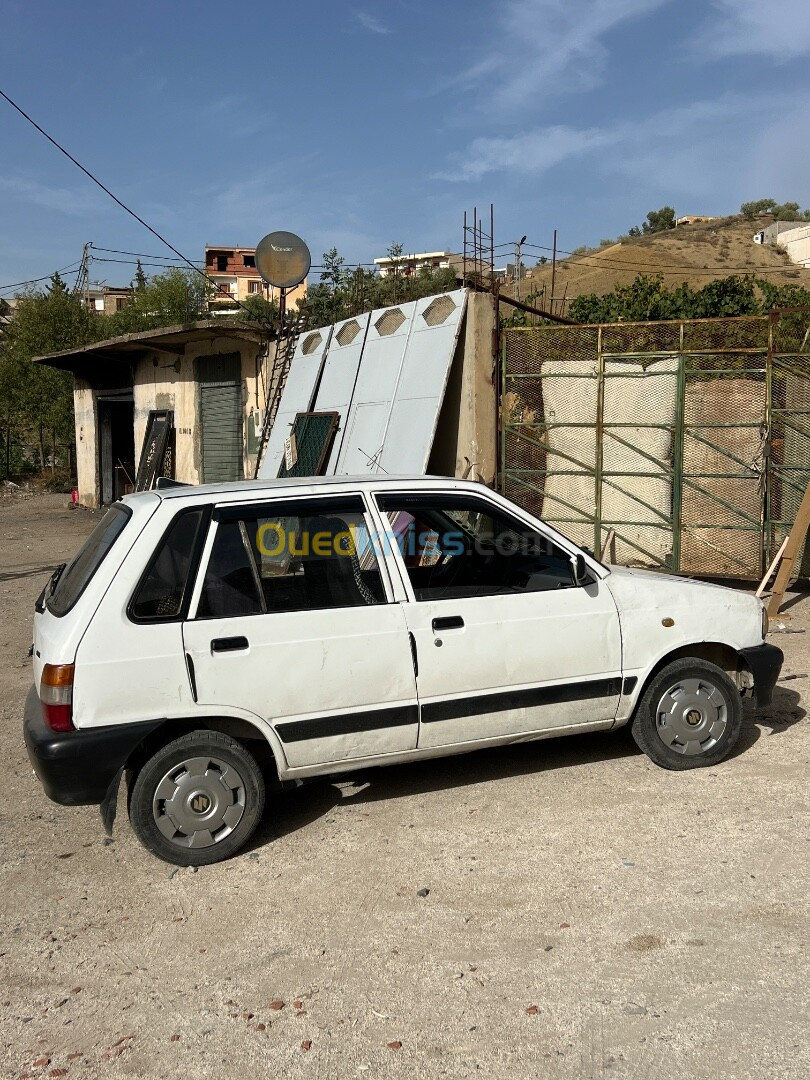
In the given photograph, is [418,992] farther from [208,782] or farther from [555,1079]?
[208,782]

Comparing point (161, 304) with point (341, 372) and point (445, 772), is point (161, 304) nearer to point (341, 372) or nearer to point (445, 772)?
point (341, 372)

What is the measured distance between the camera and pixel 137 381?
20625 mm

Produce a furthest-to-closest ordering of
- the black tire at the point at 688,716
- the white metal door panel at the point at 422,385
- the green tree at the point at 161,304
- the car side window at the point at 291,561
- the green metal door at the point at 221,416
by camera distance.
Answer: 1. the green tree at the point at 161,304
2. the green metal door at the point at 221,416
3. the white metal door panel at the point at 422,385
4. the black tire at the point at 688,716
5. the car side window at the point at 291,561

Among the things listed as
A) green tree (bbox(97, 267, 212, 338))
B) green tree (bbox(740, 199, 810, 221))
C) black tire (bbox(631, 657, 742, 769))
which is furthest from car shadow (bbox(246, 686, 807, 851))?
green tree (bbox(740, 199, 810, 221))

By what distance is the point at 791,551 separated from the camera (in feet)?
27.9

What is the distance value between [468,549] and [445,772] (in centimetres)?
127

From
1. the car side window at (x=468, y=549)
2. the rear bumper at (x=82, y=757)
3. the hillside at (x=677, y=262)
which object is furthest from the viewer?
the hillside at (x=677, y=262)

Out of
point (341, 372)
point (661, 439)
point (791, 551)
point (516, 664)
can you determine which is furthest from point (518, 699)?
point (341, 372)

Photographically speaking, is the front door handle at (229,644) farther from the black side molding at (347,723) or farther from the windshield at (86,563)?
the windshield at (86,563)

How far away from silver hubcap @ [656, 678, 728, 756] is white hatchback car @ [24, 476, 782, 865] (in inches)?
0.5

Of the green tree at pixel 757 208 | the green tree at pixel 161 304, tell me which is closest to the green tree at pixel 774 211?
the green tree at pixel 757 208

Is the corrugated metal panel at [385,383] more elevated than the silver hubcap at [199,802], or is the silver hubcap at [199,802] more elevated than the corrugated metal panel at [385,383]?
the corrugated metal panel at [385,383]

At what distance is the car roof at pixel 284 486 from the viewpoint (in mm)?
4285

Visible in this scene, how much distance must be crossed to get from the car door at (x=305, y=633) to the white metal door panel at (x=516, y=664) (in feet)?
0.44
